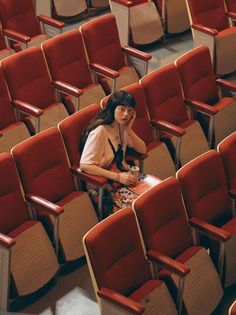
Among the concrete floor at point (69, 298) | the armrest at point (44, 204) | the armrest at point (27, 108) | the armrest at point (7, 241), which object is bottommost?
the concrete floor at point (69, 298)

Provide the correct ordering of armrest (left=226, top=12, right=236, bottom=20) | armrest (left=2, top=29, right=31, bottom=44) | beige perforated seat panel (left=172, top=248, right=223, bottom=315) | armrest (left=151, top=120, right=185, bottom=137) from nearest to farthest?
beige perforated seat panel (left=172, top=248, right=223, bottom=315) → armrest (left=151, top=120, right=185, bottom=137) → armrest (left=2, top=29, right=31, bottom=44) → armrest (left=226, top=12, right=236, bottom=20)

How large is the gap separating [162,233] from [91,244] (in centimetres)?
35

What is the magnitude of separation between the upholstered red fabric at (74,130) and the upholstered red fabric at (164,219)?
49 cm

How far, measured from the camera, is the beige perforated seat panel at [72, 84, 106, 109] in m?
3.60

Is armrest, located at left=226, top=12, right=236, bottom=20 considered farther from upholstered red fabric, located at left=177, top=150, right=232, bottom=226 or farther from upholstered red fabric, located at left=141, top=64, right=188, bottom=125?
upholstered red fabric, located at left=177, top=150, right=232, bottom=226

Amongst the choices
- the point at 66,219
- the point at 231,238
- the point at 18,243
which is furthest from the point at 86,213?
the point at 231,238

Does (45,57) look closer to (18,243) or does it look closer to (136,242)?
(18,243)

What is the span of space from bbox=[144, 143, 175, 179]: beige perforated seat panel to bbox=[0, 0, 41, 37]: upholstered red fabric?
1225mm

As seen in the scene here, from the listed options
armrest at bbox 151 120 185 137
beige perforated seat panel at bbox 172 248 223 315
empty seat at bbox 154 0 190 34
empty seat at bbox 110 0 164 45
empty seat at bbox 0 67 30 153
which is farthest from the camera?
empty seat at bbox 154 0 190 34

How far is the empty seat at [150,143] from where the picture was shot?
3.17m

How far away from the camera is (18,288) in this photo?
2.70 m

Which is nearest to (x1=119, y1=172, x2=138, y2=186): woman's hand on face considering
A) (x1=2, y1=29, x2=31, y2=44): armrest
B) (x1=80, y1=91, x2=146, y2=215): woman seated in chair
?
(x1=80, y1=91, x2=146, y2=215): woman seated in chair

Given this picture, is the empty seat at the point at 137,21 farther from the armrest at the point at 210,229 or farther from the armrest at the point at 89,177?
the armrest at the point at 210,229

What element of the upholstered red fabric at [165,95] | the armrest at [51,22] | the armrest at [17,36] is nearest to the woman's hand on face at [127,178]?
the upholstered red fabric at [165,95]
